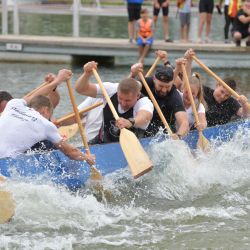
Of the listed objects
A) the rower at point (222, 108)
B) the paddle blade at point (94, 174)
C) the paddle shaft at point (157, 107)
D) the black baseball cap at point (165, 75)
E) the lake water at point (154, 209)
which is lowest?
the lake water at point (154, 209)

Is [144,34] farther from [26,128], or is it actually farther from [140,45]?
[26,128]

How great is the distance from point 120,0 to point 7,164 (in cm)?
3657

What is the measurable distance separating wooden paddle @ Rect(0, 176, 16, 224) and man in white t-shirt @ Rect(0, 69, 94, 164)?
72cm

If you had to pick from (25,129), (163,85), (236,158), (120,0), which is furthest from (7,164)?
(120,0)

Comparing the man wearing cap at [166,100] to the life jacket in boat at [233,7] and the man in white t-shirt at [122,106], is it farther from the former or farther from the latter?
the life jacket in boat at [233,7]

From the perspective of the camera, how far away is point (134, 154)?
8.43m

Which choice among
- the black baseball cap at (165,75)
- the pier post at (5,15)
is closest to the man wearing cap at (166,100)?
the black baseball cap at (165,75)

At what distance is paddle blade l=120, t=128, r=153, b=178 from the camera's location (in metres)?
8.30

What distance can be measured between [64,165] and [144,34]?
1041cm

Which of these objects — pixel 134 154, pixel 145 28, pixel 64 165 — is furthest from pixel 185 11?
pixel 64 165

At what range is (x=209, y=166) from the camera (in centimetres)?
945

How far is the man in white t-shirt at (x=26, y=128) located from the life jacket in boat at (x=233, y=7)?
11.7m

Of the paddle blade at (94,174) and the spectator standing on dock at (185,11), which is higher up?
the spectator standing on dock at (185,11)

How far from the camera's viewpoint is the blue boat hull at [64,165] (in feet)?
25.7
